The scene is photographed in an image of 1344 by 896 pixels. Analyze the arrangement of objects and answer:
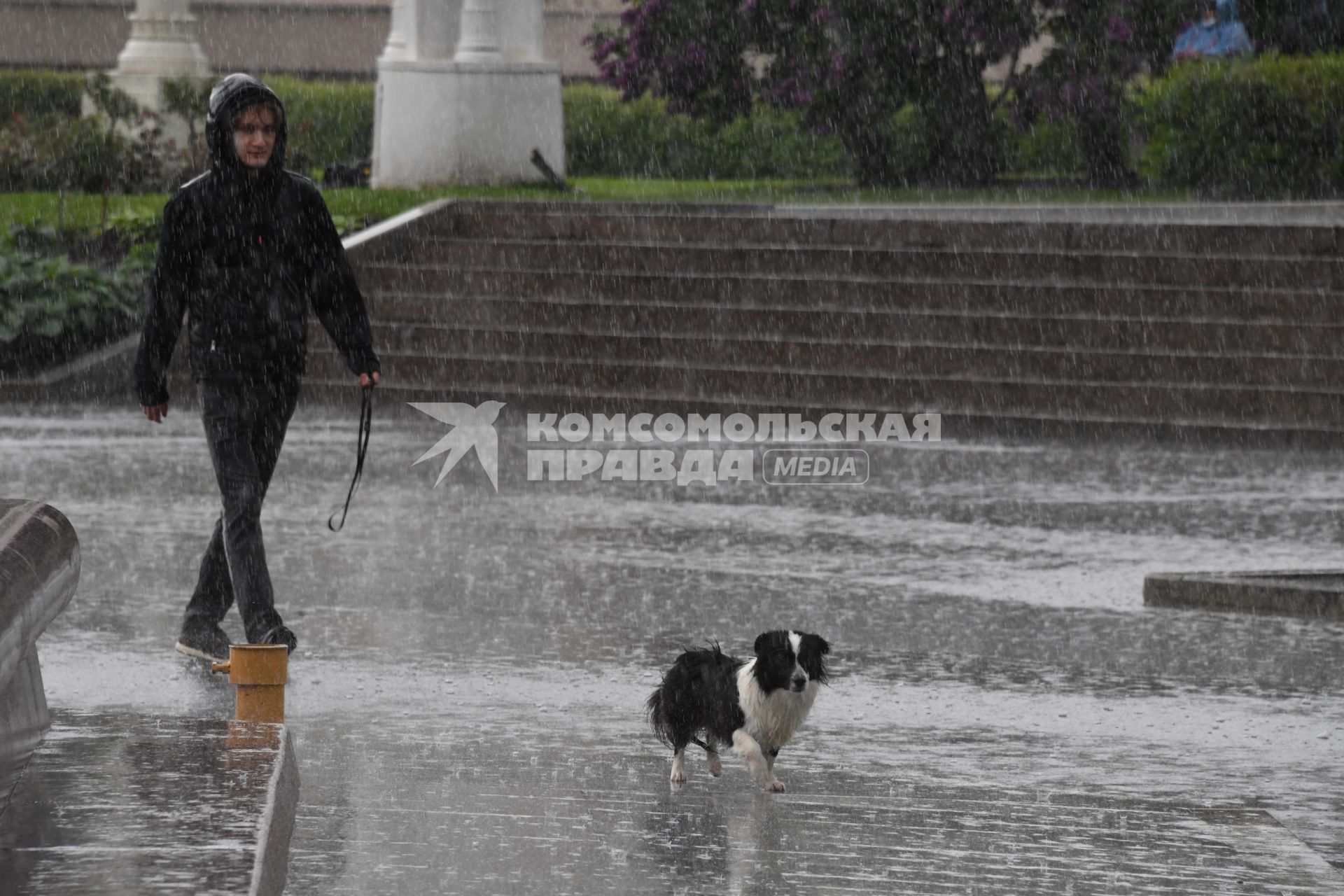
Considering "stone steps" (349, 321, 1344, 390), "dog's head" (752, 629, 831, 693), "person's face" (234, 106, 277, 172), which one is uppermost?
"person's face" (234, 106, 277, 172)

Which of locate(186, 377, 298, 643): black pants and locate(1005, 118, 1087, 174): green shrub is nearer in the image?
locate(186, 377, 298, 643): black pants

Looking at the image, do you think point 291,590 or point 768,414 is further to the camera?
point 768,414

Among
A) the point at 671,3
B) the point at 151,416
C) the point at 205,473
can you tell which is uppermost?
the point at 671,3

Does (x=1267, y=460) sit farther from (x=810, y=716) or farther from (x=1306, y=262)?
(x=810, y=716)

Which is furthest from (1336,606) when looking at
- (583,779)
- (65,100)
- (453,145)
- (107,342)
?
(65,100)

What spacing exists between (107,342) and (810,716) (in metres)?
13.5

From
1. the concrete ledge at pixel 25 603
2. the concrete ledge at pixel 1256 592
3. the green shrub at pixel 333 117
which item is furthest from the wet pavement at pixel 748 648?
the green shrub at pixel 333 117

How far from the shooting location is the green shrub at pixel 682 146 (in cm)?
3650

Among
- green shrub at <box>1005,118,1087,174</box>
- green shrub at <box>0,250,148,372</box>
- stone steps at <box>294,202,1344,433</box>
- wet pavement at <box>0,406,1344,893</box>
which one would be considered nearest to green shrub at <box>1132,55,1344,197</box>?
stone steps at <box>294,202,1344,433</box>

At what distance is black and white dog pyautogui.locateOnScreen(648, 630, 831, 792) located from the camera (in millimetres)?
6449

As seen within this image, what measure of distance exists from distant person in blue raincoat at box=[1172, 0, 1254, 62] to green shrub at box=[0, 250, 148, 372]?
15282 mm

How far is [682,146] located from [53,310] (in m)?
19.1

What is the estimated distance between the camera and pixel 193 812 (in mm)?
5227

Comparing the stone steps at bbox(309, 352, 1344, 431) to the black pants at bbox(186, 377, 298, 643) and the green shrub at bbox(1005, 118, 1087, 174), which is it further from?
the green shrub at bbox(1005, 118, 1087, 174)
